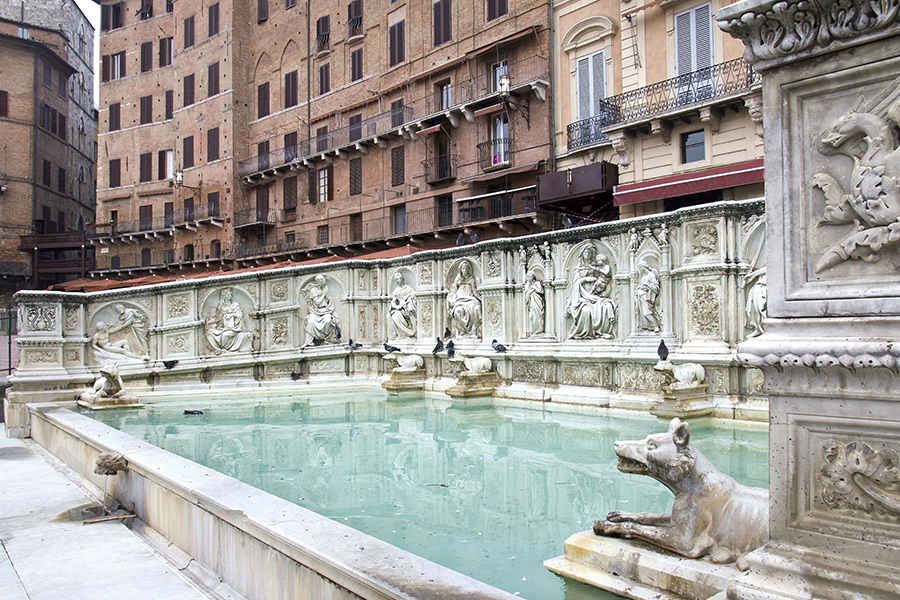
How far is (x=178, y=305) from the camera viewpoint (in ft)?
43.4

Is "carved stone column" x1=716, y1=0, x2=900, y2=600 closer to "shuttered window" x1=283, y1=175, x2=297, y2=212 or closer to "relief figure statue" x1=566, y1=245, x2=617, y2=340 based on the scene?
"relief figure statue" x1=566, y1=245, x2=617, y2=340

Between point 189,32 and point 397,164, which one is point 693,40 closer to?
point 397,164

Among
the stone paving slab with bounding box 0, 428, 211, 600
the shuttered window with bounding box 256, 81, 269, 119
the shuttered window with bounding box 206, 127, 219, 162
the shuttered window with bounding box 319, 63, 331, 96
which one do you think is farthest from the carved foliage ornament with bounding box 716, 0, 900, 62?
the shuttered window with bounding box 206, 127, 219, 162

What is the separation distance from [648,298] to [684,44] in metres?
14.6

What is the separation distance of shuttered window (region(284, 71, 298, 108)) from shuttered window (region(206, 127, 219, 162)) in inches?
224

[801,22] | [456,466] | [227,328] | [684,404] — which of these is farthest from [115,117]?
[801,22]

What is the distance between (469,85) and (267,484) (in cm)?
2577

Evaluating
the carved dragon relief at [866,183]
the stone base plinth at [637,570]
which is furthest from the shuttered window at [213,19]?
the carved dragon relief at [866,183]

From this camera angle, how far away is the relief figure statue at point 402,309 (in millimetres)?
13828

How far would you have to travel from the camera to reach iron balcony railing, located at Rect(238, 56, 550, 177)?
87.7 ft

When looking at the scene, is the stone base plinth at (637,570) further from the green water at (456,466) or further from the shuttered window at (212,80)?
the shuttered window at (212,80)

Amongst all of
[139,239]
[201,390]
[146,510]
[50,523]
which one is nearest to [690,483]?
[146,510]

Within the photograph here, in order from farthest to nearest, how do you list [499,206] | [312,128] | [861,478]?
1. [312,128]
2. [499,206]
3. [861,478]

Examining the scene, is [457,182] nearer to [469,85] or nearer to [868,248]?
[469,85]
